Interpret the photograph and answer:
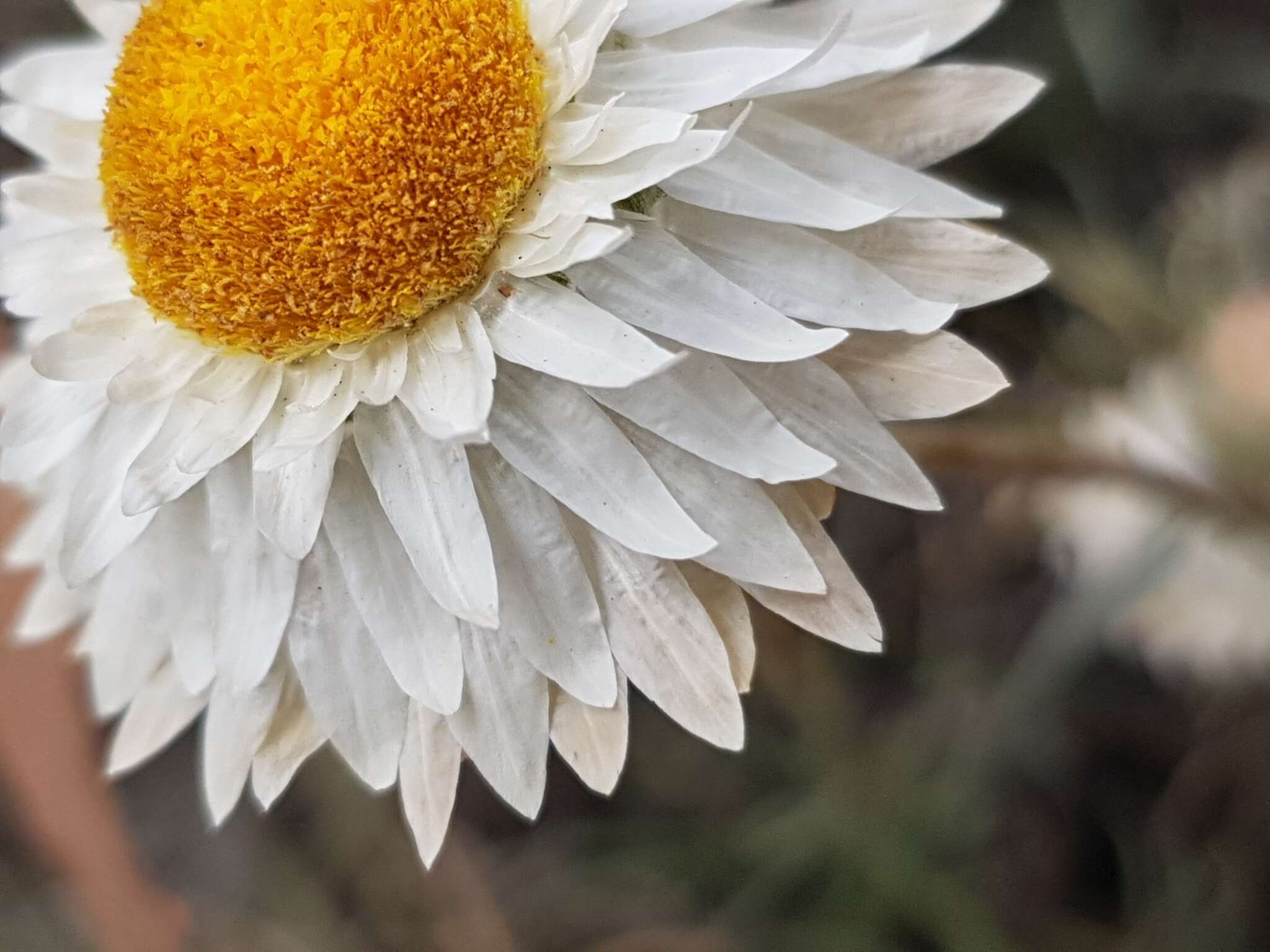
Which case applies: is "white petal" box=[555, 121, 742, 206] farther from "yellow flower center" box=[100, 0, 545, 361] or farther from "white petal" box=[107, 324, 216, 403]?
"white petal" box=[107, 324, 216, 403]

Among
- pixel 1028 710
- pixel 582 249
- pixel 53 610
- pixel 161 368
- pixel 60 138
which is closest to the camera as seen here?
pixel 582 249

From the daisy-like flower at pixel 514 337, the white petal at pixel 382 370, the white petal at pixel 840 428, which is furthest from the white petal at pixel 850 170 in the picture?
the white petal at pixel 382 370

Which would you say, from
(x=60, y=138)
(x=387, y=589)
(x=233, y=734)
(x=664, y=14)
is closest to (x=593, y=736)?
(x=387, y=589)

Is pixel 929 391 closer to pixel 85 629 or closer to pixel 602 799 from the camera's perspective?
pixel 85 629

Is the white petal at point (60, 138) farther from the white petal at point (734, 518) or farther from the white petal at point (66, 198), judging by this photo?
the white petal at point (734, 518)

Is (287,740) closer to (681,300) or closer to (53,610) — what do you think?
(53,610)

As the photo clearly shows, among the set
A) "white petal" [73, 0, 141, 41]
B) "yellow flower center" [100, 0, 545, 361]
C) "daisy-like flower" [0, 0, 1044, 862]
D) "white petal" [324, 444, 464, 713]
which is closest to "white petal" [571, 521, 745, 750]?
"daisy-like flower" [0, 0, 1044, 862]
